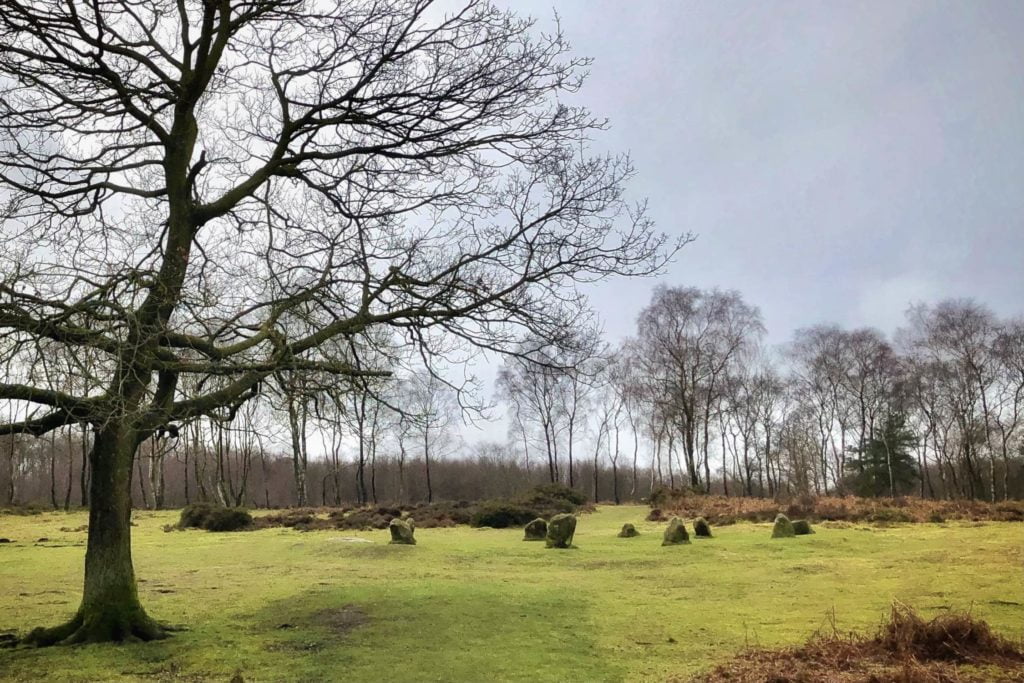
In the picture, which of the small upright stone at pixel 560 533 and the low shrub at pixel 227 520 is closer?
the small upright stone at pixel 560 533

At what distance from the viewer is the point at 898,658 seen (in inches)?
223

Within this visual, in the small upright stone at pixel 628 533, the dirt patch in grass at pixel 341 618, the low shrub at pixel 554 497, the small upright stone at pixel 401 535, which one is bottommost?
the low shrub at pixel 554 497

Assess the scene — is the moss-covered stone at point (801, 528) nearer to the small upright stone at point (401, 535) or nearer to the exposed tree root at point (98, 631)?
the small upright stone at point (401, 535)

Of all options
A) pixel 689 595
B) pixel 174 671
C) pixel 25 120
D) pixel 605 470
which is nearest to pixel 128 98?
pixel 25 120

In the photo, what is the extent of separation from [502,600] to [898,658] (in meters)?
5.33

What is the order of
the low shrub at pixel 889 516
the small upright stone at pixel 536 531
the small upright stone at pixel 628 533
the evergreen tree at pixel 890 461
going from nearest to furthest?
1. the small upright stone at pixel 536 531
2. the small upright stone at pixel 628 533
3. the low shrub at pixel 889 516
4. the evergreen tree at pixel 890 461

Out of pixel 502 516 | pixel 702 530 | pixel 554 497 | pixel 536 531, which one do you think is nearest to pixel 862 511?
pixel 702 530

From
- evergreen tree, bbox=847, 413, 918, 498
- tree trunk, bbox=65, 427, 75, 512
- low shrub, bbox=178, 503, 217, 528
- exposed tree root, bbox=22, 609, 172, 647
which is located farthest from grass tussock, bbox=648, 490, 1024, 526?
exposed tree root, bbox=22, 609, 172, 647

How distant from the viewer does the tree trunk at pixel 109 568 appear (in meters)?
7.50

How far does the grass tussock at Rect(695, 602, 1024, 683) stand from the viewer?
518cm

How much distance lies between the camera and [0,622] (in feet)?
28.8

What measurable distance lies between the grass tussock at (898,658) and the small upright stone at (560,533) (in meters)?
10.5

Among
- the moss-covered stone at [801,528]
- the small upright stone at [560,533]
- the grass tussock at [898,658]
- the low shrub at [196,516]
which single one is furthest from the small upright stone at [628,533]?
the low shrub at [196,516]

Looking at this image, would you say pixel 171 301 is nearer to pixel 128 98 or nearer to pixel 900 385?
pixel 128 98
